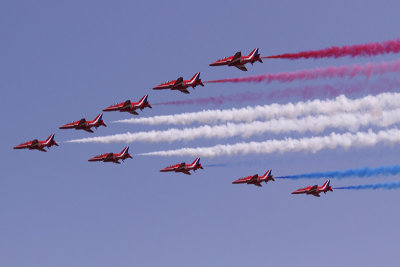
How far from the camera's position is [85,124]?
11944cm

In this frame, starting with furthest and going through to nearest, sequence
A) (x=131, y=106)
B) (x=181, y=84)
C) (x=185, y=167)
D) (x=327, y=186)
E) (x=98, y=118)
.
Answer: (x=185, y=167)
(x=327, y=186)
(x=98, y=118)
(x=131, y=106)
(x=181, y=84)

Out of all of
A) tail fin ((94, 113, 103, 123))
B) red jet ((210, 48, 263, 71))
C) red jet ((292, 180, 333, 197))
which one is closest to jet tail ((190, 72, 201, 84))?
red jet ((210, 48, 263, 71))

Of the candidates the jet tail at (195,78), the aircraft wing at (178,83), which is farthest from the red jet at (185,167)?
the jet tail at (195,78)

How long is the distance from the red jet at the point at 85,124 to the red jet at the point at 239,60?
1810cm

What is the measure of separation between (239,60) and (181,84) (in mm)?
8522

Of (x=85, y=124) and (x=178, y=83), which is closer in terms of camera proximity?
(x=178, y=83)

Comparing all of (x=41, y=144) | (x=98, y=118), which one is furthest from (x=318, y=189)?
(x=41, y=144)

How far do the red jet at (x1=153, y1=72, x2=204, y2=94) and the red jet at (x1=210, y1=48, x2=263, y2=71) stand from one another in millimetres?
3037

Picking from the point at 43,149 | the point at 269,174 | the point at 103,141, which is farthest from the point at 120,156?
the point at 269,174

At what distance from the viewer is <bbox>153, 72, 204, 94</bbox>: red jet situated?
111 m

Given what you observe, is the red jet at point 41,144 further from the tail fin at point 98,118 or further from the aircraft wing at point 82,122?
the tail fin at point 98,118

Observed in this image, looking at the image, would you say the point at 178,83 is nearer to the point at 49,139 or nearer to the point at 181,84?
→ the point at 181,84

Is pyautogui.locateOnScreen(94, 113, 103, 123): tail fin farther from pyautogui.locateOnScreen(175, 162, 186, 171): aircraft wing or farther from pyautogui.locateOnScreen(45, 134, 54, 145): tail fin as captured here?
pyautogui.locateOnScreen(175, 162, 186, 171): aircraft wing

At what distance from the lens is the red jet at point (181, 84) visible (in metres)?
111
